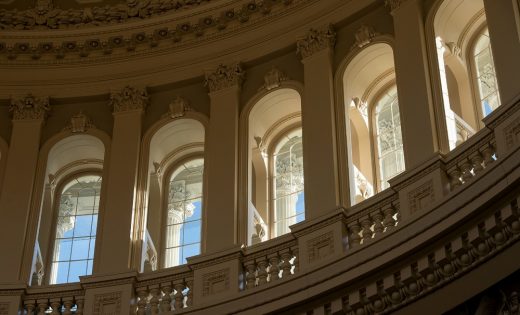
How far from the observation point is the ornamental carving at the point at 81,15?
2448cm

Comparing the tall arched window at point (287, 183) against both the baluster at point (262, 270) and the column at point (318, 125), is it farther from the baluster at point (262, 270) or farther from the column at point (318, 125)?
the baluster at point (262, 270)

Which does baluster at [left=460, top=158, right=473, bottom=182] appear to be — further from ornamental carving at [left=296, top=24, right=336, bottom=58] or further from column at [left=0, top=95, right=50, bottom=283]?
column at [left=0, top=95, right=50, bottom=283]

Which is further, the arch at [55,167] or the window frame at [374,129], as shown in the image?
the arch at [55,167]

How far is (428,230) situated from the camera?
16.2 meters

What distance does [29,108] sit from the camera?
2367cm

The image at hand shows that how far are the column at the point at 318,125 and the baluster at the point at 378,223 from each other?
1011mm

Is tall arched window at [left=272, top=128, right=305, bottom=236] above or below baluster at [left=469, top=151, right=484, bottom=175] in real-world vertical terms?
above

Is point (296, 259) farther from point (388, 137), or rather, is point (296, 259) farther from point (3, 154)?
point (3, 154)

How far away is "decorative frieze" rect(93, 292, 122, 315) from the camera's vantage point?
19625 mm

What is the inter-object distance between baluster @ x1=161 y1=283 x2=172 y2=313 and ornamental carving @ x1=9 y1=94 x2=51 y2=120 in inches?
219

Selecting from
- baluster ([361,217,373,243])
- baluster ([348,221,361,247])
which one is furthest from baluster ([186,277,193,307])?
baluster ([361,217,373,243])

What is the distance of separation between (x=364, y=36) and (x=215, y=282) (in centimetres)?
529

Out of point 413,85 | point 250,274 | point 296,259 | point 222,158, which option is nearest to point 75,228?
point 222,158

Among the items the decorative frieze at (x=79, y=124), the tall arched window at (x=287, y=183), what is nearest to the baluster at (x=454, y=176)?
the tall arched window at (x=287, y=183)
